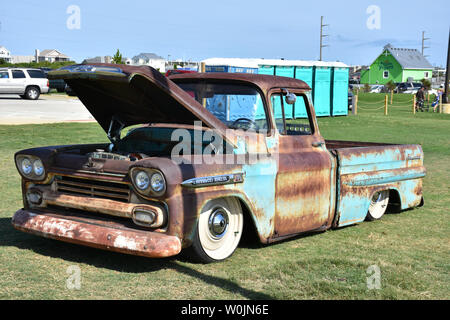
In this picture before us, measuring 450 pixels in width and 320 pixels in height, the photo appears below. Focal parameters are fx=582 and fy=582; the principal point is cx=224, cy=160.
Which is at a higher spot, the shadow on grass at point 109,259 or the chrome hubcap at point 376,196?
the chrome hubcap at point 376,196

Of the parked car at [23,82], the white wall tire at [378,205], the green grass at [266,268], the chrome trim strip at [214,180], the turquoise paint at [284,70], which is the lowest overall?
the green grass at [266,268]

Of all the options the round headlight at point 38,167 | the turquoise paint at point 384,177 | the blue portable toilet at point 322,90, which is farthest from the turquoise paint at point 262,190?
the blue portable toilet at point 322,90

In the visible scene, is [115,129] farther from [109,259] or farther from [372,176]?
[372,176]

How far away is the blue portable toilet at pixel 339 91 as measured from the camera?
2770 cm

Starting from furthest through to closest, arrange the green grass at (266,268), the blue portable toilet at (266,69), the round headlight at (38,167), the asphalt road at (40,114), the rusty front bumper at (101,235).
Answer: the blue portable toilet at (266,69) → the asphalt road at (40,114) → the round headlight at (38,167) → the rusty front bumper at (101,235) → the green grass at (266,268)

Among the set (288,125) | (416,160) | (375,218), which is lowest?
(375,218)

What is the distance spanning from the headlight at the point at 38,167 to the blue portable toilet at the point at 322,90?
22056 millimetres

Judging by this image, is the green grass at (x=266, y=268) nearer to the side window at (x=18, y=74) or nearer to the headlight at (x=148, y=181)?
the headlight at (x=148, y=181)

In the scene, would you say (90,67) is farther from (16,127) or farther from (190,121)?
(16,127)

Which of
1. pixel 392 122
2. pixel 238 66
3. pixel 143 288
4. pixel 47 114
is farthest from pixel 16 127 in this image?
pixel 392 122

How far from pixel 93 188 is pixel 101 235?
53 centimetres

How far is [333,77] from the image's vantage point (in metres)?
27.6

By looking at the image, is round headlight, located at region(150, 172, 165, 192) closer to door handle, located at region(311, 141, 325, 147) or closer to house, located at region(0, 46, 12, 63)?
door handle, located at region(311, 141, 325, 147)
